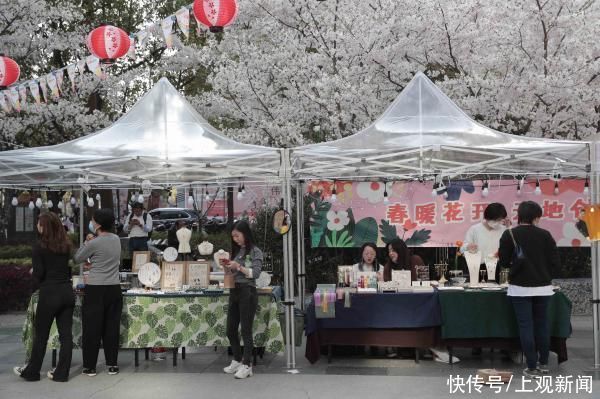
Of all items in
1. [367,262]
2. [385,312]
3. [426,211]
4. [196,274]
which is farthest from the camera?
[426,211]

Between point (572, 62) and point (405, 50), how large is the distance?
9.02ft

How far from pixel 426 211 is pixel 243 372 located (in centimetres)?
507

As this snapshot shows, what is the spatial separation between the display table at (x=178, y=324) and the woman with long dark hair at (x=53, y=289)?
0.68 m

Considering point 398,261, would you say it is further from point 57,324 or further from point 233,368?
point 57,324

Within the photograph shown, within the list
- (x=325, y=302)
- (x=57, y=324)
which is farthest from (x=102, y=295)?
(x=325, y=302)

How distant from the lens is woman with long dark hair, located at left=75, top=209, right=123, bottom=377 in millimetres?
6934

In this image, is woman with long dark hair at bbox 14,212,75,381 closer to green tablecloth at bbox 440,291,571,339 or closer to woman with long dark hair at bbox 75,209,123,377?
woman with long dark hair at bbox 75,209,123,377

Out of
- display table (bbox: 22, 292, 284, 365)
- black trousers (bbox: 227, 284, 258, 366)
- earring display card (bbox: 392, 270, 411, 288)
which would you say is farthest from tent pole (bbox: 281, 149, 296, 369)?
earring display card (bbox: 392, 270, 411, 288)

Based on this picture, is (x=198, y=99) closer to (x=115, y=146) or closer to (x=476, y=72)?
(x=476, y=72)

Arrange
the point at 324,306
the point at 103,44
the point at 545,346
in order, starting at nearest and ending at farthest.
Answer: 1. the point at 545,346
2. the point at 324,306
3. the point at 103,44

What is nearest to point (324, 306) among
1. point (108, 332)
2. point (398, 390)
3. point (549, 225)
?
point (398, 390)

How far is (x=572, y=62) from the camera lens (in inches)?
438

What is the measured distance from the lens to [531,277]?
6.83 m

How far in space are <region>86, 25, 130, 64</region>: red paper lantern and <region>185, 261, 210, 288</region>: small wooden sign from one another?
3.04 metres
